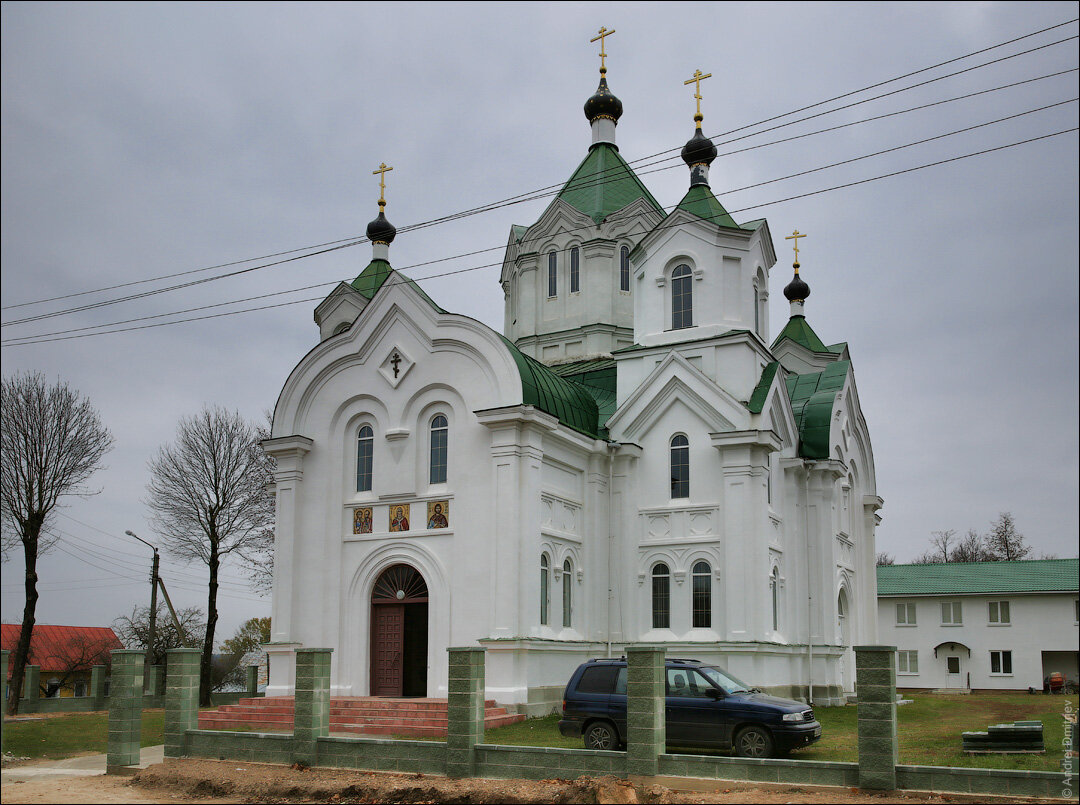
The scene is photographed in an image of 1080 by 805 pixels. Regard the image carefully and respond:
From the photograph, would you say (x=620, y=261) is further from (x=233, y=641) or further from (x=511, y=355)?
(x=233, y=641)

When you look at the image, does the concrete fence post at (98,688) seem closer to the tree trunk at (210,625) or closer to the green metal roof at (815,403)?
the tree trunk at (210,625)

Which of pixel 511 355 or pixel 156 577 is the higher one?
pixel 511 355

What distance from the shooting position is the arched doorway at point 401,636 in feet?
75.4

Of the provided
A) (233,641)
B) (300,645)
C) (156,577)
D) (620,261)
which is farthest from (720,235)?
(233,641)

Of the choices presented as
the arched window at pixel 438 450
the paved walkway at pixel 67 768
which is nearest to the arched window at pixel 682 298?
the arched window at pixel 438 450

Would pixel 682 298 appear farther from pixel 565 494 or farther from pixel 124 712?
pixel 124 712

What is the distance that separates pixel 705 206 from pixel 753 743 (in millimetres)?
15674

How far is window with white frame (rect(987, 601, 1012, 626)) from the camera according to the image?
42.0m

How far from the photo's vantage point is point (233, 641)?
67125 millimetres

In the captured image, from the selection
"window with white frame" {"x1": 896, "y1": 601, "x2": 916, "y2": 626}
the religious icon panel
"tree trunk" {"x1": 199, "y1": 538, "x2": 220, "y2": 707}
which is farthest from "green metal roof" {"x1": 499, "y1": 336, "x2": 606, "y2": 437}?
"window with white frame" {"x1": 896, "y1": 601, "x2": 916, "y2": 626}

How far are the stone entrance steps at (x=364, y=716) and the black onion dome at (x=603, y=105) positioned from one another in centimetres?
2007

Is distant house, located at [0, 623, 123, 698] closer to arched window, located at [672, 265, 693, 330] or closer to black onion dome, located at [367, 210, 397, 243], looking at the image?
black onion dome, located at [367, 210, 397, 243]

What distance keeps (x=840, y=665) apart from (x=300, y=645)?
573 inches

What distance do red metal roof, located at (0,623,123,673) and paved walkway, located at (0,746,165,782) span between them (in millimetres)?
39933
